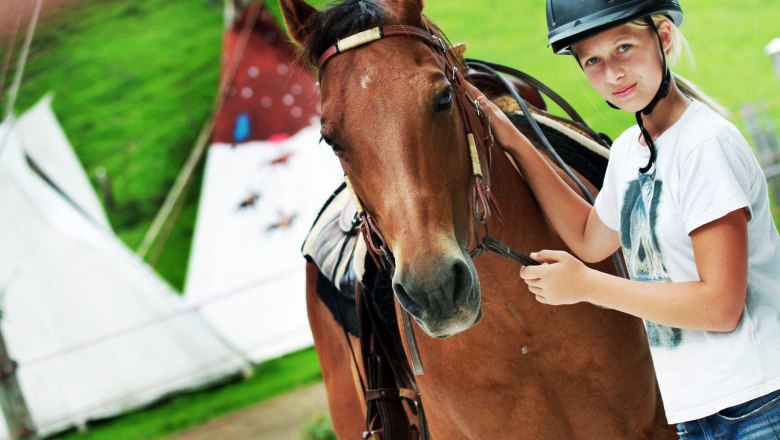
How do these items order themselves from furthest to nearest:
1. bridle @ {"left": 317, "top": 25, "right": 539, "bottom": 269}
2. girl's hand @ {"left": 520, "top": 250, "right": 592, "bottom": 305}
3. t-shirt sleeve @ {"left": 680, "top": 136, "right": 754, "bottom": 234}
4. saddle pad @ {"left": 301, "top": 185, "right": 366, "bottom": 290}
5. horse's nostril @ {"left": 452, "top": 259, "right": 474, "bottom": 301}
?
saddle pad @ {"left": 301, "top": 185, "right": 366, "bottom": 290}
bridle @ {"left": 317, "top": 25, "right": 539, "bottom": 269}
girl's hand @ {"left": 520, "top": 250, "right": 592, "bottom": 305}
horse's nostril @ {"left": 452, "top": 259, "right": 474, "bottom": 301}
t-shirt sleeve @ {"left": 680, "top": 136, "right": 754, "bottom": 234}

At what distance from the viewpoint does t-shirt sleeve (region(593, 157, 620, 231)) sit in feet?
5.86

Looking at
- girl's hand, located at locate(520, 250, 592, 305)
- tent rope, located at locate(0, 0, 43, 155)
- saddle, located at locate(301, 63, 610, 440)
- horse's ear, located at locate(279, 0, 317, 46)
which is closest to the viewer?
girl's hand, located at locate(520, 250, 592, 305)

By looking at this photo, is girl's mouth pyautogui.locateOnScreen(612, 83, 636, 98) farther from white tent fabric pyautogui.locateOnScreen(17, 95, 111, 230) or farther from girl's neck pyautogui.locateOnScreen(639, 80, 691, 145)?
white tent fabric pyautogui.locateOnScreen(17, 95, 111, 230)

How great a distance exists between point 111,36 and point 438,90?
7590mm

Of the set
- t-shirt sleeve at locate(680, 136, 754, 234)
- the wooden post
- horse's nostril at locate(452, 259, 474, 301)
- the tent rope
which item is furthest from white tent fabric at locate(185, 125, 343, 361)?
t-shirt sleeve at locate(680, 136, 754, 234)

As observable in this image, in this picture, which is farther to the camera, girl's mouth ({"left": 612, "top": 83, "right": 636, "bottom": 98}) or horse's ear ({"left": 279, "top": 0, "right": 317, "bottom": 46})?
horse's ear ({"left": 279, "top": 0, "right": 317, "bottom": 46})

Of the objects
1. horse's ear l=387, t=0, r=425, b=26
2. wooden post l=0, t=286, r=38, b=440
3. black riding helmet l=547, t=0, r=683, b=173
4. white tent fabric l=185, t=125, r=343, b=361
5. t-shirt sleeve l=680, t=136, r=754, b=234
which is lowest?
wooden post l=0, t=286, r=38, b=440

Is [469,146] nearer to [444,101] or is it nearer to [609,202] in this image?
[444,101]

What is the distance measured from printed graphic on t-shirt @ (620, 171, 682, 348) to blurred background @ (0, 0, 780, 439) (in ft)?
17.8

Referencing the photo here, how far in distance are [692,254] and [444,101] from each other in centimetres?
55

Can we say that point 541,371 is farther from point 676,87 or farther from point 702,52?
point 702,52

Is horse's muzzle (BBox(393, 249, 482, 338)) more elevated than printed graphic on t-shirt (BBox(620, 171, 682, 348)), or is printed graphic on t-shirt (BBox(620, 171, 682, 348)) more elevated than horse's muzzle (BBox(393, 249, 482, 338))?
printed graphic on t-shirt (BBox(620, 171, 682, 348))

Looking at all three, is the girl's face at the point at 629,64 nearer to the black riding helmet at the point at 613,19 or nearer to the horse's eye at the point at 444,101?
the black riding helmet at the point at 613,19

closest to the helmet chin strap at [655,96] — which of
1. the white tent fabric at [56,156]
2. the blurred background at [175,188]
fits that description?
the blurred background at [175,188]
